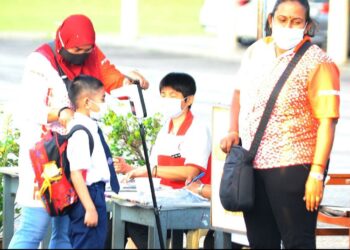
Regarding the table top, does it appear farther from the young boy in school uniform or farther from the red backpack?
the red backpack

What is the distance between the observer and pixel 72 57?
6.47 metres

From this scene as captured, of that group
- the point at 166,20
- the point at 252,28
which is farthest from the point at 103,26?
the point at 252,28

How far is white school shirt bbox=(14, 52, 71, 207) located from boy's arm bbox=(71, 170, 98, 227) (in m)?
0.36

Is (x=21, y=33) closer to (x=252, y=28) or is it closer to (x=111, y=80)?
(x=252, y=28)

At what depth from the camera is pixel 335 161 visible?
13031mm

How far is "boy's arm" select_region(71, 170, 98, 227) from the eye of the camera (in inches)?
238

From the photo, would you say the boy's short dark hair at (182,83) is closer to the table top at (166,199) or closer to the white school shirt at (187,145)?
the white school shirt at (187,145)

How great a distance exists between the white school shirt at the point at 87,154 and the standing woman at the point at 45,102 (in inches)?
4.9

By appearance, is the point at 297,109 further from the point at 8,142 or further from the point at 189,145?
the point at 8,142

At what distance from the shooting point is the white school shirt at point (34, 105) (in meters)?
6.37

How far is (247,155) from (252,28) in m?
22.9

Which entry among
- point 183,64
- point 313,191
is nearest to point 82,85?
point 313,191

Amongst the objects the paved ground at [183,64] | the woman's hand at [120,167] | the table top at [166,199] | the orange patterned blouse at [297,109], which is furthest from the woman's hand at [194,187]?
the paved ground at [183,64]

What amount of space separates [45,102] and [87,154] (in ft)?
1.56
